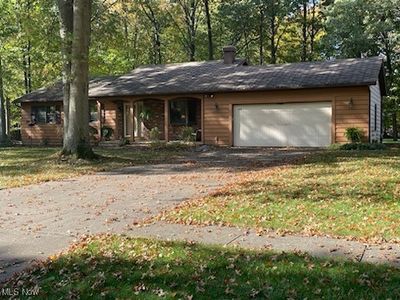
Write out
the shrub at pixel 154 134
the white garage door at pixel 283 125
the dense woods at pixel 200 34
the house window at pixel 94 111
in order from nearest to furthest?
1. the white garage door at pixel 283 125
2. the shrub at pixel 154 134
3. the house window at pixel 94 111
4. the dense woods at pixel 200 34

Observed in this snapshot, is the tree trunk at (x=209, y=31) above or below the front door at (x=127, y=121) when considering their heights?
above

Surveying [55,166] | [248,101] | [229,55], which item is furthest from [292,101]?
[55,166]

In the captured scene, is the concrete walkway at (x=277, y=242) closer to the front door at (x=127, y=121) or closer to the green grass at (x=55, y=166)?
the green grass at (x=55, y=166)

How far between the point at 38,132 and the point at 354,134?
1768 centimetres

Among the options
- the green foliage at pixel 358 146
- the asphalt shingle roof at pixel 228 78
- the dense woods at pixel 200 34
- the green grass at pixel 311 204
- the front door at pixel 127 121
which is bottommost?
the green grass at pixel 311 204

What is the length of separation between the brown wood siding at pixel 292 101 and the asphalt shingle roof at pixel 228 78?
1.64ft

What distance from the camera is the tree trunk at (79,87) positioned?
584 inches

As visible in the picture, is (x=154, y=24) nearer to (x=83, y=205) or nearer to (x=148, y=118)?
(x=148, y=118)

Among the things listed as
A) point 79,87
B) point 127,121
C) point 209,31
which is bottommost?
point 127,121

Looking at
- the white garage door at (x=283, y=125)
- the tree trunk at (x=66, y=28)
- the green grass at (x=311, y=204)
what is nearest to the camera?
the green grass at (x=311, y=204)

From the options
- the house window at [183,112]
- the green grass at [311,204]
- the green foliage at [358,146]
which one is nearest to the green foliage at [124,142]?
the house window at [183,112]

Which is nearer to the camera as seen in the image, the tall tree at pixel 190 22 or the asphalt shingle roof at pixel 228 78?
the asphalt shingle roof at pixel 228 78

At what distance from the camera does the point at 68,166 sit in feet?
46.0

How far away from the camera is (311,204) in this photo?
23.8 ft
